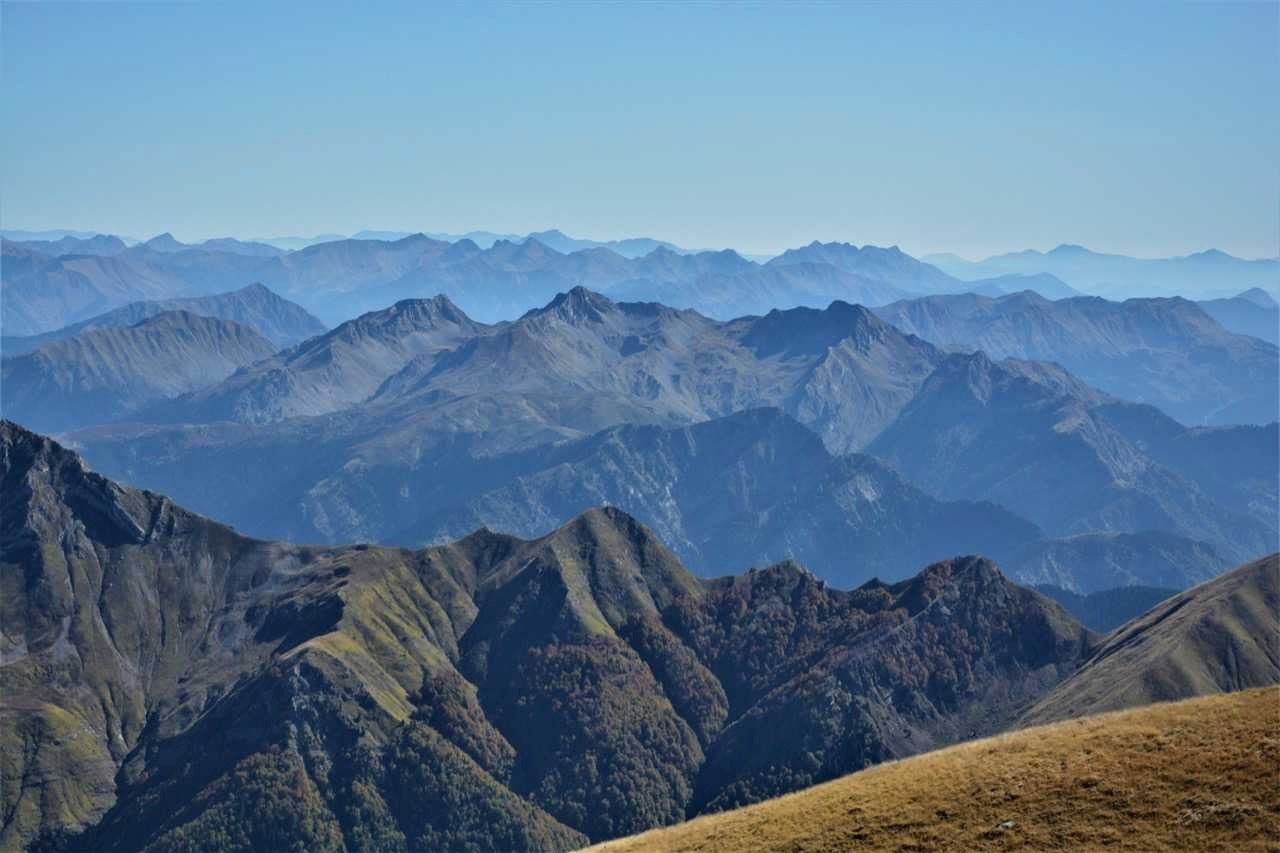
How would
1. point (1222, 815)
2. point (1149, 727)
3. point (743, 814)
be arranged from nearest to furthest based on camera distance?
point (1222, 815) < point (1149, 727) < point (743, 814)

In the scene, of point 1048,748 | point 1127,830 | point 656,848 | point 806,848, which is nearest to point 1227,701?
point 1048,748

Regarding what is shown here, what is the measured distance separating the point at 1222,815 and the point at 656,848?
1812 inches

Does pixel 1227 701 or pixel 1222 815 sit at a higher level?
pixel 1227 701

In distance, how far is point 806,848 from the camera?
9119 centimetres

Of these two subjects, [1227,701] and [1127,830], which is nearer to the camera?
[1127,830]

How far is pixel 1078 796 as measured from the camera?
8881 cm

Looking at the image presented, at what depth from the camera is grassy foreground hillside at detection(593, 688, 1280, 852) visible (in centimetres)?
8306

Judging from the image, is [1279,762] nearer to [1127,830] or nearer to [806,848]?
[1127,830]

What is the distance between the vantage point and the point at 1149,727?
318 feet

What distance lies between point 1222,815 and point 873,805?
2590cm

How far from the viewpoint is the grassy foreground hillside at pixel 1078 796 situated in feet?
273

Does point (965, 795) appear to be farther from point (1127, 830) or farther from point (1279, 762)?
point (1279, 762)

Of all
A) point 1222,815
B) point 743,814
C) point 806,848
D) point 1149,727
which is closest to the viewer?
point 1222,815

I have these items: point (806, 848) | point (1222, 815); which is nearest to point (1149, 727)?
point (1222, 815)
